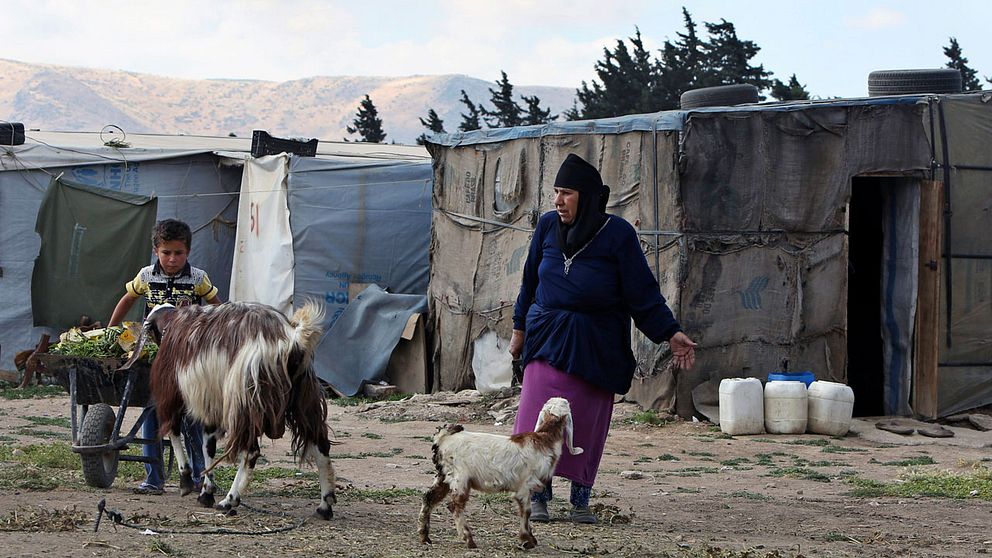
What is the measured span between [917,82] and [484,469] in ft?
27.6

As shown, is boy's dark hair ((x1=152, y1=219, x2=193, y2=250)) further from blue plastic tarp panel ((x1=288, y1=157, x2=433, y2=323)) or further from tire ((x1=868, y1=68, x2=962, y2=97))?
blue plastic tarp panel ((x1=288, y1=157, x2=433, y2=323))

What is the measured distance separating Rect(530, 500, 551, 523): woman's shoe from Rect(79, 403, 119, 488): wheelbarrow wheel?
224 centimetres

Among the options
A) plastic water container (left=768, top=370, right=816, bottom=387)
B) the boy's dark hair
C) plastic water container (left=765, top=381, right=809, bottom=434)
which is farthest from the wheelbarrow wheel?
plastic water container (left=768, top=370, right=816, bottom=387)

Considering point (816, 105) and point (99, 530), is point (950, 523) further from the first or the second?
point (816, 105)

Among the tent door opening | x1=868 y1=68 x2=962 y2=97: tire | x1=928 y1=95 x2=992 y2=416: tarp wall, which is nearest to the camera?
x1=928 y1=95 x2=992 y2=416: tarp wall

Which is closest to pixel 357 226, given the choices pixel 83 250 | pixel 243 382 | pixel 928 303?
pixel 83 250

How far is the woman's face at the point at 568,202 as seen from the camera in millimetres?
6297

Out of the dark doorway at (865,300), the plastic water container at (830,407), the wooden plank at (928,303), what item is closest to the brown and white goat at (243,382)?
the plastic water container at (830,407)

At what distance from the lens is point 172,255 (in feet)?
22.4

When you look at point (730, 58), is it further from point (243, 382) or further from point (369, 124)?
point (243, 382)

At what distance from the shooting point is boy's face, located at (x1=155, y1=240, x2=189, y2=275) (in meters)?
6.80

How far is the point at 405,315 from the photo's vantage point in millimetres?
14523

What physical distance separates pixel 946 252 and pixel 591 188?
632cm

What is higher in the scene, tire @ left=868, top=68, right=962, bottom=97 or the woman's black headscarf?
tire @ left=868, top=68, right=962, bottom=97
